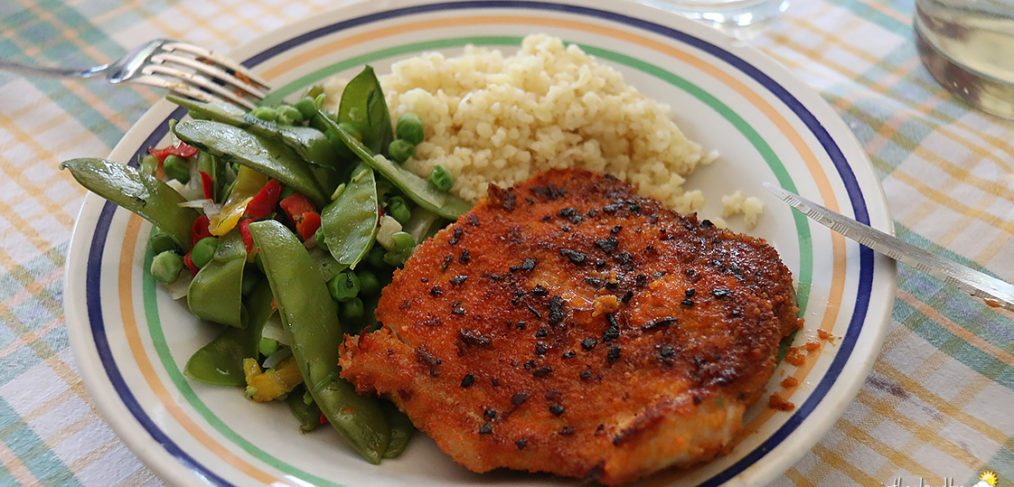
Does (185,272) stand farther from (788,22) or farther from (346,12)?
(788,22)

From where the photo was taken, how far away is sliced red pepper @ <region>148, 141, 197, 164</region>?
11.5 feet

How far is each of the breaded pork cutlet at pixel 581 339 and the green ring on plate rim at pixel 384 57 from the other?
32 centimetres

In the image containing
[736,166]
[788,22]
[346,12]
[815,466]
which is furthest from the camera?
[788,22]

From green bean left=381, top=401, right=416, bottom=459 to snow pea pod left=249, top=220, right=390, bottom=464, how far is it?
3 cm

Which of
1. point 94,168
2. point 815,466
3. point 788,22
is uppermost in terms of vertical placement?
point 94,168

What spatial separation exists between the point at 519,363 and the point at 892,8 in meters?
3.86

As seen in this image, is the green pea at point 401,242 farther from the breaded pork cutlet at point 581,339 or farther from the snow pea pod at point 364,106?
the snow pea pod at point 364,106

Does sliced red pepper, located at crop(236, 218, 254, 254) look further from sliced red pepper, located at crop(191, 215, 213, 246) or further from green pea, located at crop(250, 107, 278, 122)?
green pea, located at crop(250, 107, 278, 122)

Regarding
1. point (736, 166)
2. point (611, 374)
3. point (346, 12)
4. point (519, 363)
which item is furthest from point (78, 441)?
point (736, 166)

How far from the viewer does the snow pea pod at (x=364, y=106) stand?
359 centimetres

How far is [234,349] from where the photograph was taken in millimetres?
3084

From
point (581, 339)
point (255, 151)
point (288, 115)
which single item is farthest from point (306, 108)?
point (581, 339)

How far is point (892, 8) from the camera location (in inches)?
196

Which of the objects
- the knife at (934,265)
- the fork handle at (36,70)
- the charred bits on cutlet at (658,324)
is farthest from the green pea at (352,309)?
Result: the fork handle at (36,70)
